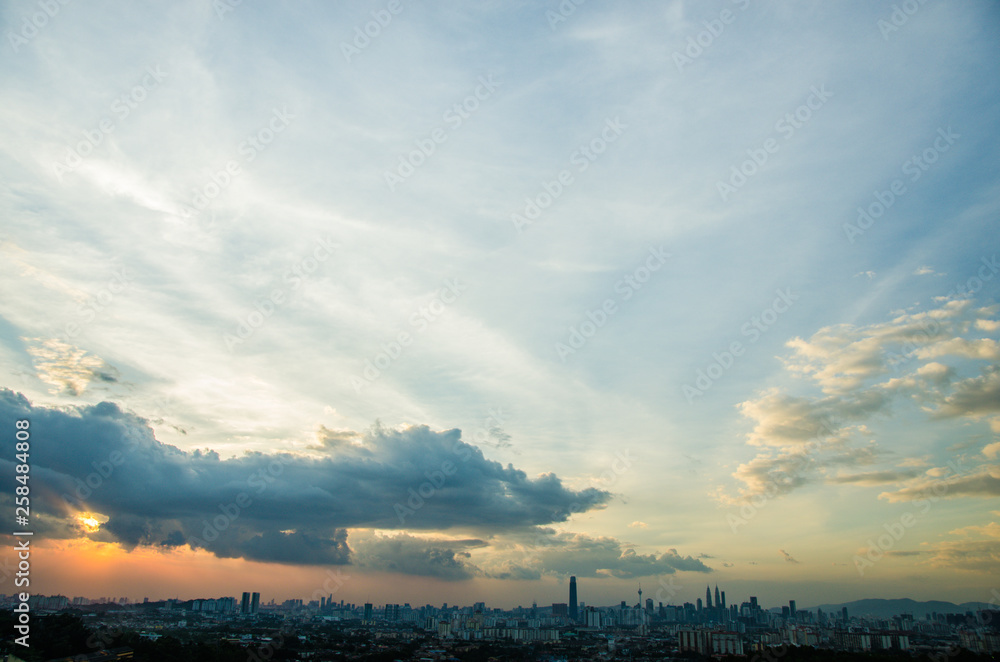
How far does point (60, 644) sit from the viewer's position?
45219 millimetres

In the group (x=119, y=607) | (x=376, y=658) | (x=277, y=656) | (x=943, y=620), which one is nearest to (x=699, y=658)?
(x=376, y=658)

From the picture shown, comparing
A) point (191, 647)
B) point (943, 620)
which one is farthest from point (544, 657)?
point (943, 620)

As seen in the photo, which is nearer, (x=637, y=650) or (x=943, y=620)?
(x=637, y=650)

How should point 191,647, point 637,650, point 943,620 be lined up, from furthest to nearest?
point 943,620
point 637,650
point 191,647

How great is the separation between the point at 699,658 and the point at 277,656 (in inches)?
2519

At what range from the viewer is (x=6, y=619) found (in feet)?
169

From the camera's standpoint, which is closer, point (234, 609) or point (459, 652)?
point (459, 652)

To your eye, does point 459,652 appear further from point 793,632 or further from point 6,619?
point 793,632

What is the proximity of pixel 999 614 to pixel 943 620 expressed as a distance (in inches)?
2983

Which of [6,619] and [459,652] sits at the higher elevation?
[6,619]

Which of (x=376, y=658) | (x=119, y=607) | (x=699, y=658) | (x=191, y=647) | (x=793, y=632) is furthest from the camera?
(x=119, y=607)

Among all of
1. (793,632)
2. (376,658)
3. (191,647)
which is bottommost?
(793,632)

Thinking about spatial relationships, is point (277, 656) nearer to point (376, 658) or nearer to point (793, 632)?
point (376, 658)

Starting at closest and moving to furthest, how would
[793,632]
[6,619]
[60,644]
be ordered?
[60,644] < [6,619] < [793,632]
